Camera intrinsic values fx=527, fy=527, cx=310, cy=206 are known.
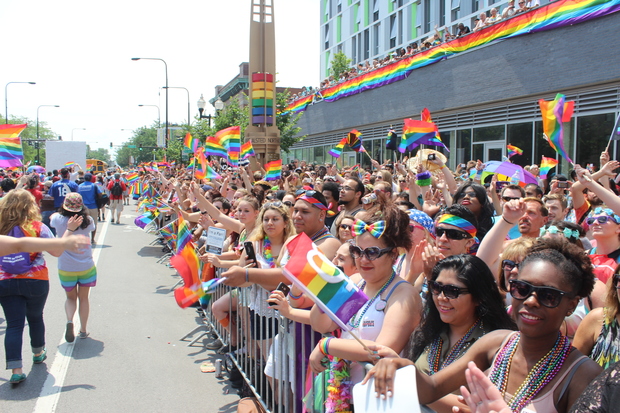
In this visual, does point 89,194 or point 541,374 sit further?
point 89,194

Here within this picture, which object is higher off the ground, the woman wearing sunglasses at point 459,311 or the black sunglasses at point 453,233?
the black sunglasses at point 453,233

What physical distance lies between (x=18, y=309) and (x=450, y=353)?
464 cm

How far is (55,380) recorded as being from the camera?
5.52 meters

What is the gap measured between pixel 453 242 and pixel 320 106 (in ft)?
87.1

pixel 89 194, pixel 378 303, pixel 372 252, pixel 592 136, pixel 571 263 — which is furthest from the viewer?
pixel 89 194

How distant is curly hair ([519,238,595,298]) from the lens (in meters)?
2.27

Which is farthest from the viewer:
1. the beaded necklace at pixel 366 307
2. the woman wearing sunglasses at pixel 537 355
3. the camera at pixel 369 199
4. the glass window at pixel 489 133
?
the glass window at pixel 489 133

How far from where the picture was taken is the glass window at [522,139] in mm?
15000

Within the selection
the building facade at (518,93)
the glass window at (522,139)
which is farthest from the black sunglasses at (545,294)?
the glass window at (522,139)

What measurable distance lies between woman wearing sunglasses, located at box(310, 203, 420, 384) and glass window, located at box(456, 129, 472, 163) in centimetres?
1522

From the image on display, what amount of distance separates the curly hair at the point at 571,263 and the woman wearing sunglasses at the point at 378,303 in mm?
811

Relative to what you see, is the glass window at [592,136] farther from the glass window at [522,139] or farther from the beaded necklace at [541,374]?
the beaded necklace at [541,374]

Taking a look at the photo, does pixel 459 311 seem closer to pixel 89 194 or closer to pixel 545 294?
pixel 545 294

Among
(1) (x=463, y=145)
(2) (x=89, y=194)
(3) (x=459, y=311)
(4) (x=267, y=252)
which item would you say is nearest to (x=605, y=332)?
(3) (x=459, y=311)
